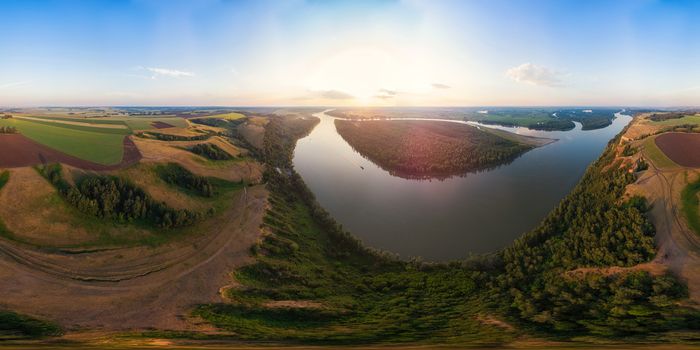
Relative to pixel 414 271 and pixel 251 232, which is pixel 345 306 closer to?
pixel 414 271

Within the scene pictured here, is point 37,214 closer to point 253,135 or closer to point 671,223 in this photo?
point 671,223

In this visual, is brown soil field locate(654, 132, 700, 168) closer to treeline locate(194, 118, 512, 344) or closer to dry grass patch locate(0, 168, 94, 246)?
treeline locate(194, 118, 512, 344)

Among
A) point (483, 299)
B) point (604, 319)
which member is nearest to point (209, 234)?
point (483, 299)

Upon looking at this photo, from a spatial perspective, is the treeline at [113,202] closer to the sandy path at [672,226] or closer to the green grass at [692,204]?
the sandy path at [672,226]

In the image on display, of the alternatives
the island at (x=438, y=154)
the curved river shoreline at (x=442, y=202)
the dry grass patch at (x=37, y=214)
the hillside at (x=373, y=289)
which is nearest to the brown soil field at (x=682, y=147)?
the hillside at (x=373, y=289)

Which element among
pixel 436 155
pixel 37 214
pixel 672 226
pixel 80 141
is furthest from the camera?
pixel 436 155

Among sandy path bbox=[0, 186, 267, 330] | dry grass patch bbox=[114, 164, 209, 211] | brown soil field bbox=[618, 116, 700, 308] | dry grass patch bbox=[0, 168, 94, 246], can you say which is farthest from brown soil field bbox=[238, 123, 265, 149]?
brown soil field bbox=[618, 116, 700, 308]

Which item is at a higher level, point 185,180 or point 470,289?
point 185,180

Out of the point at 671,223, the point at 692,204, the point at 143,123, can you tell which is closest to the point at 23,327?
the point at 671,223
